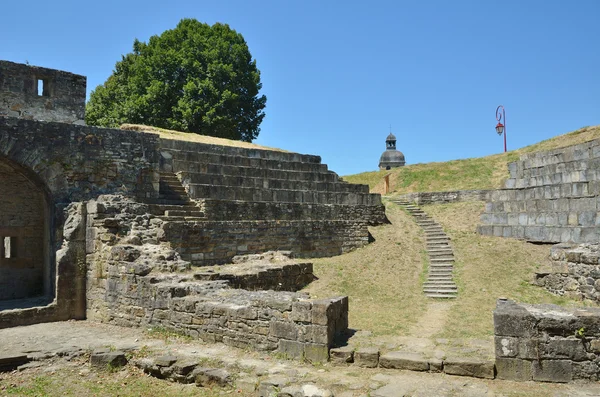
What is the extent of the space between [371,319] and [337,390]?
475 centimetres

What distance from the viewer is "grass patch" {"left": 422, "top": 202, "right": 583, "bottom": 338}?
36.0 feet

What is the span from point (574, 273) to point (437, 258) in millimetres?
4840

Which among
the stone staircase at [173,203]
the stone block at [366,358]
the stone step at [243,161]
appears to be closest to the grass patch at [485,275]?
the stone block at [366,358]

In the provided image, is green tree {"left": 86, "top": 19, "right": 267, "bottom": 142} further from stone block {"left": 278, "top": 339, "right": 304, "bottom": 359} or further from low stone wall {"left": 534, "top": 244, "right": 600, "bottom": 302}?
stone block {"left": 278, "top": 339, "right": 304, "bottom": 359}

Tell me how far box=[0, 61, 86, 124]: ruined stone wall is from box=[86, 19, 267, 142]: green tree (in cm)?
1418

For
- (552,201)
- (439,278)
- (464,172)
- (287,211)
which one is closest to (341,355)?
(439,278)

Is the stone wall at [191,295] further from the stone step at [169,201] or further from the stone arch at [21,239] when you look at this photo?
the stone arch at [21,239]

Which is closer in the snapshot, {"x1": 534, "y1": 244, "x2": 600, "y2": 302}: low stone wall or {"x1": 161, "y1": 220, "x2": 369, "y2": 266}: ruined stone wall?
{"x1": 534, "y1": 244, "x2": 600, "y2": 302}: low stone wall

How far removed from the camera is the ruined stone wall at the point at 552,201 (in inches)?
631

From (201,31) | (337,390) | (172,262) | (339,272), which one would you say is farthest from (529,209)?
(201,31)

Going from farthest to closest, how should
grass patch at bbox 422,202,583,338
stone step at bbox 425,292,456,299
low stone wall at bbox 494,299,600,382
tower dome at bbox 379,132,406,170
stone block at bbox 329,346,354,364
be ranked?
tower dome at bbox 379,132,406,170
stone step at bbox 425,292,456,299
grass patch at bbox 422,202,583,338
stone block at bbox 329,346,354,364
low stone wall at bbox 494,299,600,382

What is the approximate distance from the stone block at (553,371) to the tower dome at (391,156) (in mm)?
71545

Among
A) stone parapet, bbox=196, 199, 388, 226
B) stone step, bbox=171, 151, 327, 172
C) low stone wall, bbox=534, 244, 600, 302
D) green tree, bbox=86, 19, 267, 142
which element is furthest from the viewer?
green tree, bbox=86, 19, 267, 142

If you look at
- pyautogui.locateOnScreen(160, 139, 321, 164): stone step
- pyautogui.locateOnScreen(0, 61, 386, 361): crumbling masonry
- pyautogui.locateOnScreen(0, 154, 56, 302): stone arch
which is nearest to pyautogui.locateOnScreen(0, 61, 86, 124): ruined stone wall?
pyautogui.locateOnScreen(0, 61, 386, 361): crumbling masonry
